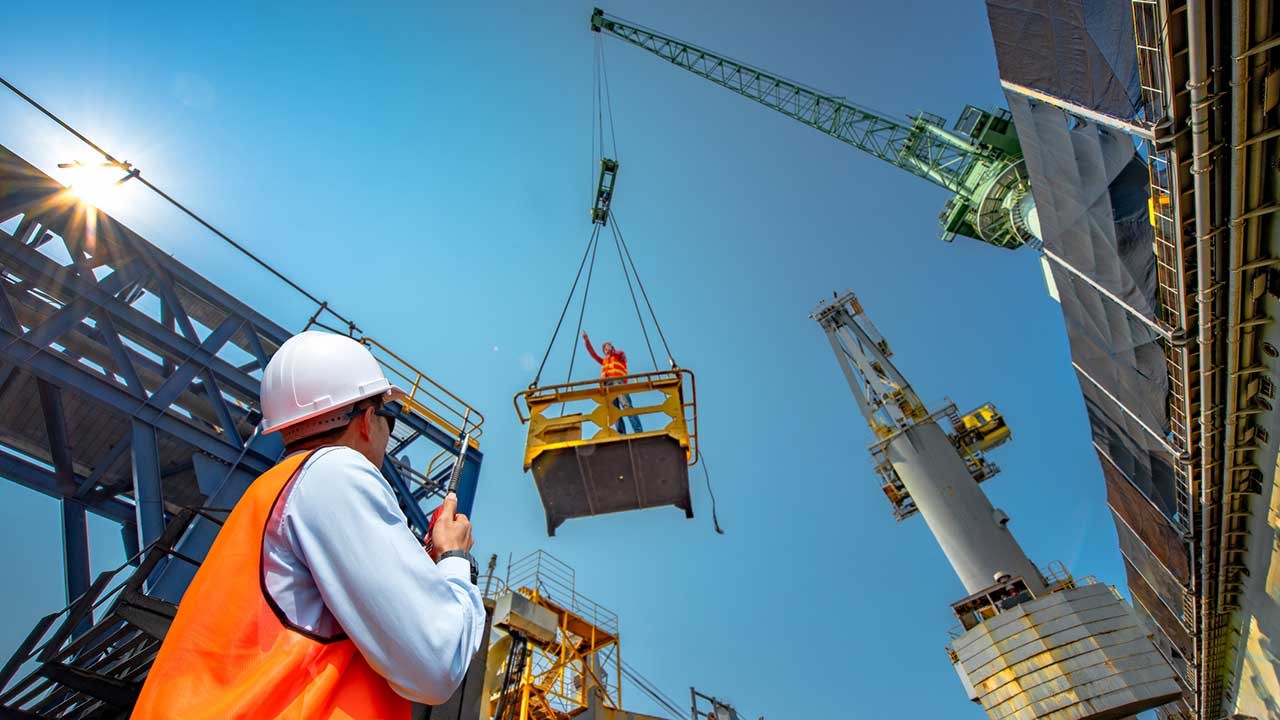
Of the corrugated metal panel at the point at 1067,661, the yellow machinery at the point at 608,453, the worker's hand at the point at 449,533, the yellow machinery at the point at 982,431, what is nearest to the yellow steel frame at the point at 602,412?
the yellow machinery at the point at 608,453

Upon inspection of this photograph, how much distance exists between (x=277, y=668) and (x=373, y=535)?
36cm

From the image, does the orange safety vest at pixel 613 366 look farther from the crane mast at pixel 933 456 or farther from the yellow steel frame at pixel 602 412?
the crane mast at pixel 933 456

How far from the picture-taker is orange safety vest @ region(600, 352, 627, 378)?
10469 millimetres

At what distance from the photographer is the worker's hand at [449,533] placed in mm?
2154

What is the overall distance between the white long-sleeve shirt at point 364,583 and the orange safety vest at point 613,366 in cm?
846

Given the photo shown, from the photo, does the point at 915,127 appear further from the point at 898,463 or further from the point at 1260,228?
the point at 1260,228

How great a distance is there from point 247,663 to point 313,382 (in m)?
1.00

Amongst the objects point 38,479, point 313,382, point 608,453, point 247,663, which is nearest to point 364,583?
point 247,663

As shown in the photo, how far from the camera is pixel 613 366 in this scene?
10.6 meters

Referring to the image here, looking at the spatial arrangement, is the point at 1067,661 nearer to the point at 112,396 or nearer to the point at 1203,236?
the point at 1203,236

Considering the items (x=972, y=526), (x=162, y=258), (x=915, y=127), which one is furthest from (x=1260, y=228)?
(x=915, y=127)

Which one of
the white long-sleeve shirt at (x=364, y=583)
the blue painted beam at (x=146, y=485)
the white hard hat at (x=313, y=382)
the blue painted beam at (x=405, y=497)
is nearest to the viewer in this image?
the white long-sleeve shirt at (x=364, y=583)

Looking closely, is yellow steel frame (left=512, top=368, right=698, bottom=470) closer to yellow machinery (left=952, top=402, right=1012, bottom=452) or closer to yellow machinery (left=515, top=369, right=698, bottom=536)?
yellow machinery (left=515, top=369, right=698, bottom=536)

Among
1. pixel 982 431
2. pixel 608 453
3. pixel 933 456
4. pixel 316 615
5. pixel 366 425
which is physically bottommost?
pixel 316 615
